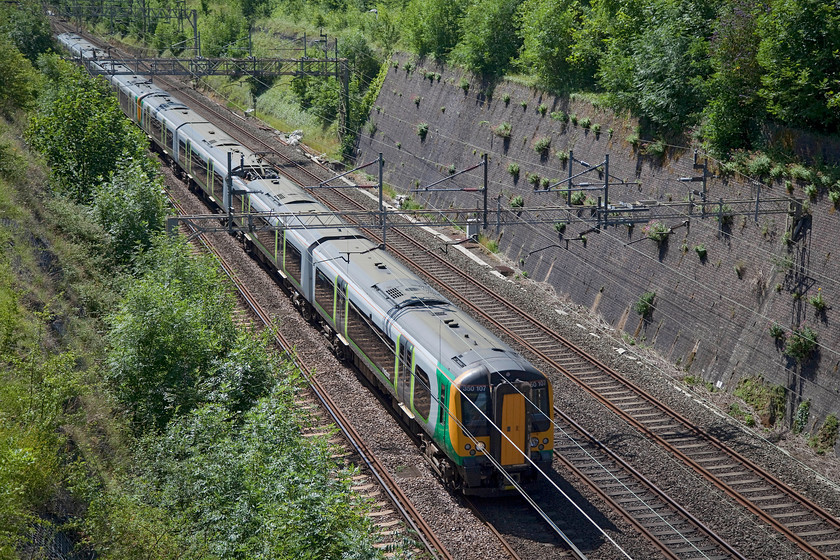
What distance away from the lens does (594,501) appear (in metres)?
15.9

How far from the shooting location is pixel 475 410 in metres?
15.0

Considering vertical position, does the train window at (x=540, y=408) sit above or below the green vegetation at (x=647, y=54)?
below

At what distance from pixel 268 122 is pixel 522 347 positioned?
1317 inches

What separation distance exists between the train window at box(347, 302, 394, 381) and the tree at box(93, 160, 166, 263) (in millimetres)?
5989

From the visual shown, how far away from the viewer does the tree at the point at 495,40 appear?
117ft

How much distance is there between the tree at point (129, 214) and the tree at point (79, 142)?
255 centimetres

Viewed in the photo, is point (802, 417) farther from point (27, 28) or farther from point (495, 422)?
point (27, 28)

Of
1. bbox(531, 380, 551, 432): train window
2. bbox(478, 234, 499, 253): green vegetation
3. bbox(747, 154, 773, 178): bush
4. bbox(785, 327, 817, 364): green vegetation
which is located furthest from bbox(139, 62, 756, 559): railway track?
bbox(478, 234, 499, 253): green vegetation

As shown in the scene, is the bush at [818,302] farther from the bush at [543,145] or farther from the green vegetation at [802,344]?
the bush at [543,145]

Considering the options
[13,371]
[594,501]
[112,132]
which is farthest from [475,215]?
[13,371]

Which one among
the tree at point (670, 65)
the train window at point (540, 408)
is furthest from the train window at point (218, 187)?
the train window at point (540, 408)

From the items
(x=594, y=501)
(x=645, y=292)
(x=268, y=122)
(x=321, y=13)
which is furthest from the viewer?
(x=321, y=13)

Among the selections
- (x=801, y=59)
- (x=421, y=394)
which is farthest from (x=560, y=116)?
(x=421, y=394)

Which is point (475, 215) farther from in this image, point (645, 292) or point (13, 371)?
point (13, 371)
